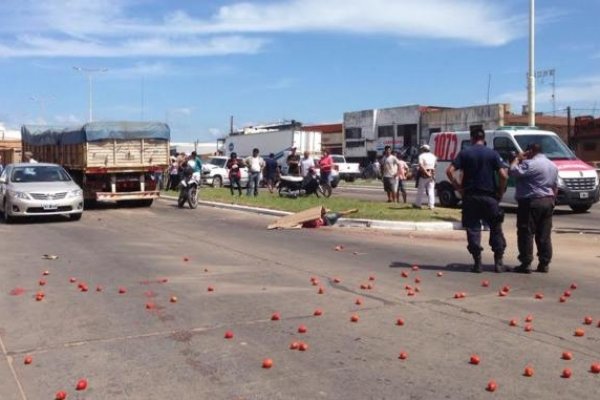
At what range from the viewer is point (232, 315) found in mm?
6969

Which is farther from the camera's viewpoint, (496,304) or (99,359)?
(496,304)

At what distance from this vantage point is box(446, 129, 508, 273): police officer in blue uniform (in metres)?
9.12

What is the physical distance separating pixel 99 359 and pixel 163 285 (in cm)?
316

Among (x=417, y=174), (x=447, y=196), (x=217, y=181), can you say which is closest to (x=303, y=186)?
(x=447, y=196)

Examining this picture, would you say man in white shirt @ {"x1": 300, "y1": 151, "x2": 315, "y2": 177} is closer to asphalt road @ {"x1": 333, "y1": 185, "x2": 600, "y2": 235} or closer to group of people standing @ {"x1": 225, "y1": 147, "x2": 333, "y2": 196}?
group of people standing @ {"x1": 225, "y1": 147, "x2": 333, "y2": 196}

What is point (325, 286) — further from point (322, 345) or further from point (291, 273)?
point (322, 345)

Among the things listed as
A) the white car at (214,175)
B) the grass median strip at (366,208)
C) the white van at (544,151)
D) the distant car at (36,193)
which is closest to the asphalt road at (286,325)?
the grass median strip at (366,208)

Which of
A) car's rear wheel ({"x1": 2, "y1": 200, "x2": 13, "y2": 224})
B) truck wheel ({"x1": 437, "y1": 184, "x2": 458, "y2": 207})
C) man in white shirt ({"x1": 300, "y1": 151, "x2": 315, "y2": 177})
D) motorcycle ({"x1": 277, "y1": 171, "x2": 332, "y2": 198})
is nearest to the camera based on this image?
car's rear wheel ({"x1": 2, "y1": 200, "x2": 13, "y2": 224})

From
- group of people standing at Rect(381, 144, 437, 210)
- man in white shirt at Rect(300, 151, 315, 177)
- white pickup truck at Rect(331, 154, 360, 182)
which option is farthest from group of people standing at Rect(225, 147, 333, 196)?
white pickup truck at Rect(331, 154, 360, 182)

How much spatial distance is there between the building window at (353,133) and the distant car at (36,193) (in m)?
52.1

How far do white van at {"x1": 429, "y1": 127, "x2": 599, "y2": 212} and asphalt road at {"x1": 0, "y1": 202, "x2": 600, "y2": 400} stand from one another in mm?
5968

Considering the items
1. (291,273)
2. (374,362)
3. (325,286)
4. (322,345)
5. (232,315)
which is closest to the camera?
(374,362)

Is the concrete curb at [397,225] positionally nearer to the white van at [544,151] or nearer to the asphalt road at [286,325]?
the asphalt road at [286,325]

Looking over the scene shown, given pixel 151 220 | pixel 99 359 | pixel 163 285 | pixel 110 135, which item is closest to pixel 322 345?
pixel 99 359
